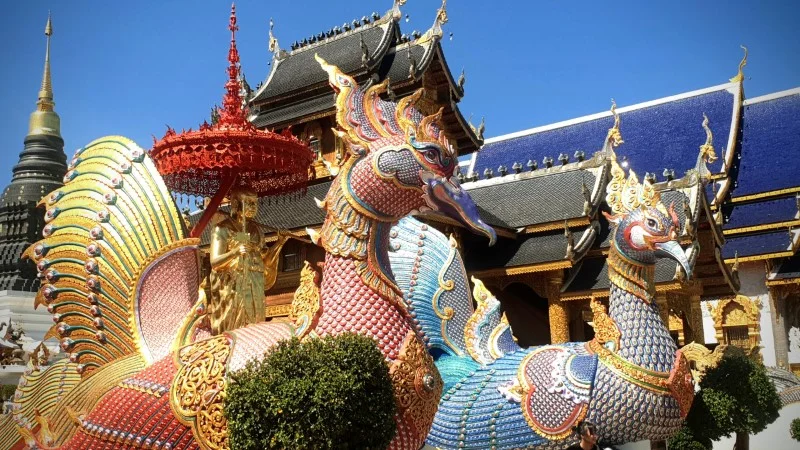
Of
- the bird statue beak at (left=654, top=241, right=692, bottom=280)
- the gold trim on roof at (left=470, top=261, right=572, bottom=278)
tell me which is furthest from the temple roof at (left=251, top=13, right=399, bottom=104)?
the bird statue beak at (left=654, top=241, right=692, bottom=280)

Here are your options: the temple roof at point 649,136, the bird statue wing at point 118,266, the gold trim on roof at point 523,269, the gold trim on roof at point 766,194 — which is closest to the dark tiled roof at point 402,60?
the gold trim on roof at point 523,269

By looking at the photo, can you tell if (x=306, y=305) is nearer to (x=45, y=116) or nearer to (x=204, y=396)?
(x=204, y=396)

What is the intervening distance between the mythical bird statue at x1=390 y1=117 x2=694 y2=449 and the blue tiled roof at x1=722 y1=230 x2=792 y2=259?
11934 mm

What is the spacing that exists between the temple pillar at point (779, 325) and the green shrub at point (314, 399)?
53.8 ft

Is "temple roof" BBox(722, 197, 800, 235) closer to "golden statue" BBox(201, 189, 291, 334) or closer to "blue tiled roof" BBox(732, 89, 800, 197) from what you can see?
"blue tiled roof" BBox(732, 89, 800, 197)

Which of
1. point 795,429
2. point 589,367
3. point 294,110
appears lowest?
point 795,429

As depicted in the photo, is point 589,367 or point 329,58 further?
point 329,58

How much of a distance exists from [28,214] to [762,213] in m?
18.1

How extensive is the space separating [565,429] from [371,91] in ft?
11.8

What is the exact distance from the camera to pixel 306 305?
4945mm

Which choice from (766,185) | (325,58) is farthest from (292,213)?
(766,185)

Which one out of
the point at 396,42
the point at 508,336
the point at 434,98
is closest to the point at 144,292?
the point at 508,336

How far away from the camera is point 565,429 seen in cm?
725

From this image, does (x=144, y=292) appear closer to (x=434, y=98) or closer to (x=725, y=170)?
(x=434, y=98)
